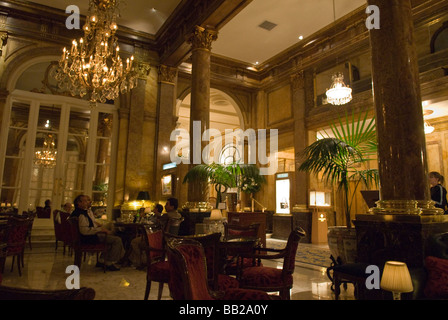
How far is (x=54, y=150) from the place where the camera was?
8.15m

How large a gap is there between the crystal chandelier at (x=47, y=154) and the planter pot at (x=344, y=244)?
23.7 feet

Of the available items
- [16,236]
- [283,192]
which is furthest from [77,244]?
[283,192]

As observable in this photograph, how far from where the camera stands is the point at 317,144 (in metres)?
3.80

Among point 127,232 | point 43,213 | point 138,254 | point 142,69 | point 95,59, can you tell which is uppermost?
point 142,69

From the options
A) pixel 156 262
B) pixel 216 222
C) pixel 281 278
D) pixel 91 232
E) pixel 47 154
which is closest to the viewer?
pixel 281 278

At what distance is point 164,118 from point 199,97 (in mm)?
2819

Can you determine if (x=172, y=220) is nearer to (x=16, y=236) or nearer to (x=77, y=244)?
(x=77, y=244)

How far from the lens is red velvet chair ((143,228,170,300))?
119 inches

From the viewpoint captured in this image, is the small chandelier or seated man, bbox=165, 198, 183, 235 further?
the small chandelier

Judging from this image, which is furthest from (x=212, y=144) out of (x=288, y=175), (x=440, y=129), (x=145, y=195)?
(x=440, y=129)

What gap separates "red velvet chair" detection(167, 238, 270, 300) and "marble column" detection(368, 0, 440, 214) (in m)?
1.89

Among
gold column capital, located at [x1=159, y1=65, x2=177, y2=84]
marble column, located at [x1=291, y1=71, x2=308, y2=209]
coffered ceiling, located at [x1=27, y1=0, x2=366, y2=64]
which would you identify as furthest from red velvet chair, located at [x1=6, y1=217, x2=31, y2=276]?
marble column, located at [x1=291, y1=71, x2=308, y2=209]

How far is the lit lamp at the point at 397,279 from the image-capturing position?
1904 mm

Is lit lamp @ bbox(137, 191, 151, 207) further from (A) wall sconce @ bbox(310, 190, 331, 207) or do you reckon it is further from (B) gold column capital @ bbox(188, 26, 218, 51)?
(A) wall sconce @ bbox(310, 190, 331, 207)
